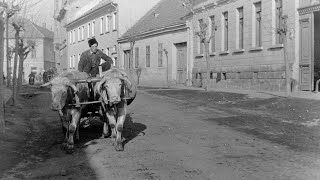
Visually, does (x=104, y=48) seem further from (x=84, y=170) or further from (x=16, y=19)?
(x=84, y=170)

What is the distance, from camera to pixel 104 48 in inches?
1893

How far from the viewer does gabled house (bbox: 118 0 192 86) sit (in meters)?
33.6

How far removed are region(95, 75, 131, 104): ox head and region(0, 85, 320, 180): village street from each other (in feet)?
Answer: 3.27

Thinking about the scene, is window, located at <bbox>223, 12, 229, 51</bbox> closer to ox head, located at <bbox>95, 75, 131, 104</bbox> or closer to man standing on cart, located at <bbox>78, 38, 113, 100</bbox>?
man standing on cart, located at <bbox>78, 38, 113, 100</bbox>

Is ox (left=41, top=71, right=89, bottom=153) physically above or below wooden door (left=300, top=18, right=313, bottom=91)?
below

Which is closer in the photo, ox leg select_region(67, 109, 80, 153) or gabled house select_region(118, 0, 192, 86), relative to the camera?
ox leg select_region(67, 109, 80, 153)

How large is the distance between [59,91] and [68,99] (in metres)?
0.36

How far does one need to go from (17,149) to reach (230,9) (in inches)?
768

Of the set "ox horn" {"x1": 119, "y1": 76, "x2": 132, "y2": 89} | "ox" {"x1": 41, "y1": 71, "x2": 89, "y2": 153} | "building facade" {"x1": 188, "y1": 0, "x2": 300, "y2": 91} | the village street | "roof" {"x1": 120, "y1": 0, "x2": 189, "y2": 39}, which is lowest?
the village street

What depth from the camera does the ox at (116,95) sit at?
329 inches

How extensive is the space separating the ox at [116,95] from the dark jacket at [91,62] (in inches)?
51.6

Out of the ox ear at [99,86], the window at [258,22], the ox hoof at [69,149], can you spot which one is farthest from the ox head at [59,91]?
the window at [258,22]

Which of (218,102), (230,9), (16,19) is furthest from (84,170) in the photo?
(230,9)

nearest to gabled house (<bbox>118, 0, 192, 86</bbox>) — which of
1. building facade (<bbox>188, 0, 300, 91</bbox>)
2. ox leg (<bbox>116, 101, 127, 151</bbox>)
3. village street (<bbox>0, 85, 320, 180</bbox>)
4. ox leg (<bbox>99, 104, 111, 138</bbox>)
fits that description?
building facade (<bbox>188, 0, 300, 91</bbox>)
